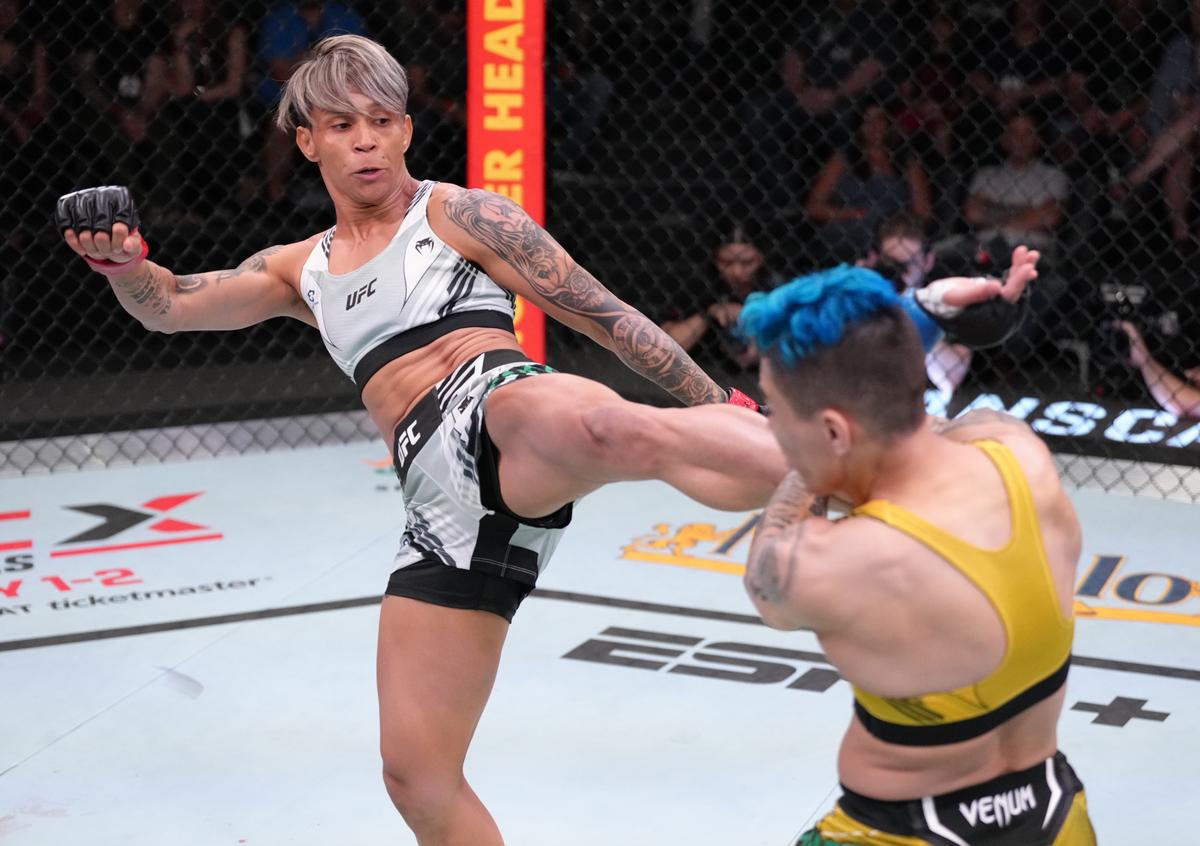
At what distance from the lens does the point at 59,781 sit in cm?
281

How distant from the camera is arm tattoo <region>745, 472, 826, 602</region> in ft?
4.65

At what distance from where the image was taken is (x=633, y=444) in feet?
5.82

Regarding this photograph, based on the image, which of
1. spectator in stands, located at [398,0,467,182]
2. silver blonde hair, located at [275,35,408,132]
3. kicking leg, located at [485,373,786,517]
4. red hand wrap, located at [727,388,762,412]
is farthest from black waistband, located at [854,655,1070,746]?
spectator in stands, located at [398,0,467,182]

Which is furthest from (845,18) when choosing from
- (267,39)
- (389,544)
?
(389,544)

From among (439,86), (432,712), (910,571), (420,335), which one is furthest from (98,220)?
(439,86)

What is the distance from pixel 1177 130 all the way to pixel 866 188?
1050 millimetres

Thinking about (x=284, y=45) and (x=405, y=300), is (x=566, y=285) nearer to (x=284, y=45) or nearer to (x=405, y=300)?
(x=405, y=300)

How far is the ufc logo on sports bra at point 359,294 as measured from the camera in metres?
2.22

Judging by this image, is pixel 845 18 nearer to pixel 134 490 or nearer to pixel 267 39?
pixel 267 39

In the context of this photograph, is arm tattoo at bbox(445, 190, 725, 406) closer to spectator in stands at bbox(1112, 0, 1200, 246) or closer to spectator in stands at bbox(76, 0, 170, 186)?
spectator in stands at bbox(1112, 0, 1200, 246)

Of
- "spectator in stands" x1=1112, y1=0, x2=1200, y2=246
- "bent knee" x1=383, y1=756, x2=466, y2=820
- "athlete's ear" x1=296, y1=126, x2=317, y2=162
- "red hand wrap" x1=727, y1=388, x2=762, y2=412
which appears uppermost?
"athlete's ear" x1=296, y1=126, x2=317, y2=162

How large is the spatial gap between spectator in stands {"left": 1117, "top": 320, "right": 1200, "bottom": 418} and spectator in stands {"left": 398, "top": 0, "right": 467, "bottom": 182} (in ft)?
8.28

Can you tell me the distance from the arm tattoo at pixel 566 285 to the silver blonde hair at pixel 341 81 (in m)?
0.21

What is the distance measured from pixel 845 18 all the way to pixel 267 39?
2.16 meters
